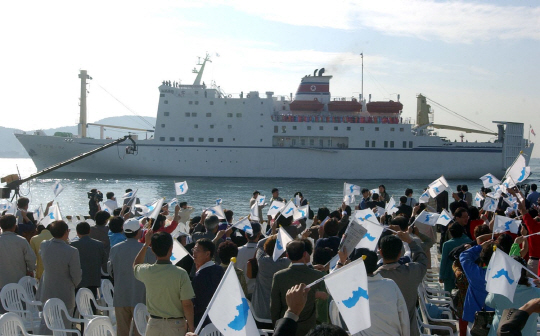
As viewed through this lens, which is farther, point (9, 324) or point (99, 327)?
point (99, 327)

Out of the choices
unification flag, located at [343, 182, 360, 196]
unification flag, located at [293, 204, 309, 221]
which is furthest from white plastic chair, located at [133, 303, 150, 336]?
unification flag, located at [343, 182, 360, 196]

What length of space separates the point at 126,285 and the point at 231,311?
73.7 inches

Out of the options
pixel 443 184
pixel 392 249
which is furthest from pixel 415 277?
pixel 443 184

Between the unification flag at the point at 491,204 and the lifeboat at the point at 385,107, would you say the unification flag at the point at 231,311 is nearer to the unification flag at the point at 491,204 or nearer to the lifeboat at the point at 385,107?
the unification flag at the point at 491,204

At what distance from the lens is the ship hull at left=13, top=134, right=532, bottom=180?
120 ft

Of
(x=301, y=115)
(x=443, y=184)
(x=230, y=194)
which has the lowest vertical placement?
(x=230, y=194)

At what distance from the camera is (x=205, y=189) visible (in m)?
29.7

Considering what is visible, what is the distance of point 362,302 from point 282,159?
3454 cm

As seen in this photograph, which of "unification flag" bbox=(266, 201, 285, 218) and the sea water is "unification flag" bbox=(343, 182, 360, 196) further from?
the sea water

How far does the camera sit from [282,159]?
36875 mm

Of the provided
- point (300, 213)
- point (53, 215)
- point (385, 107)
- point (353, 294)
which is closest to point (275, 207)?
point (300, 213)

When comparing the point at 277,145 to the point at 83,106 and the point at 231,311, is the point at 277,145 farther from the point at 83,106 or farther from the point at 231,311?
the point at 231,311

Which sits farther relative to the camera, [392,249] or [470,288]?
[470,288]

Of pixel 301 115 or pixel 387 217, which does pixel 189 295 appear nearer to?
pixel 387 217
